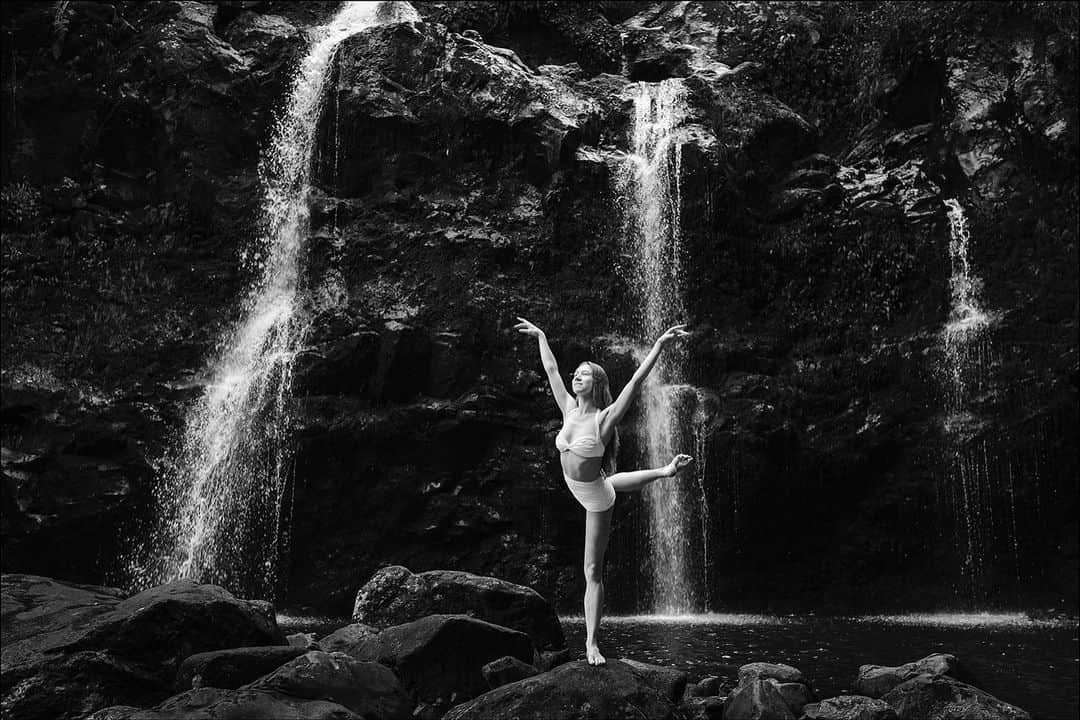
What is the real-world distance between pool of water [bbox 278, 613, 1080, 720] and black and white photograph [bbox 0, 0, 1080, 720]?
24 centimetres

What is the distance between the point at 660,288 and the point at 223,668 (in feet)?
44.9

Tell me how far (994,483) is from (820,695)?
10.6 meters

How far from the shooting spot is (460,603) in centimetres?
987

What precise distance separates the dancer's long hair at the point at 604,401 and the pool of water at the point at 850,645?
140 inches

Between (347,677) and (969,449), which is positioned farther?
(969,449)

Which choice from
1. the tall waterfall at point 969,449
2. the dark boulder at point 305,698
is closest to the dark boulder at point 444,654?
Answer: the dark boulder at point 305,698

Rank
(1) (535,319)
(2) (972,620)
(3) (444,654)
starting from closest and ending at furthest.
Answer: (3) (444,654) < (2) (972,620) < (1) (535,319)

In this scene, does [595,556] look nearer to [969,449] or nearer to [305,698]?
[305,698]

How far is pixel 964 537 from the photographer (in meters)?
17.9

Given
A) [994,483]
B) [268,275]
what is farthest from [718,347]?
[268,275]

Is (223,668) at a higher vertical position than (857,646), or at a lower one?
higher

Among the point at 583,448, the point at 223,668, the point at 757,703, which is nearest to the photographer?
the point at 583,448

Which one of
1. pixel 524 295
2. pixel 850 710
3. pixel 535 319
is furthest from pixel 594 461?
pixel 524 295

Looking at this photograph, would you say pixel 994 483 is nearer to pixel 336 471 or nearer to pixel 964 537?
pixel 964 537
